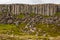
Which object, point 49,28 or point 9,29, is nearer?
point 9,29

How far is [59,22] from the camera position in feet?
582

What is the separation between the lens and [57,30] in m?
159

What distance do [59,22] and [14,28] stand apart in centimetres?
4305

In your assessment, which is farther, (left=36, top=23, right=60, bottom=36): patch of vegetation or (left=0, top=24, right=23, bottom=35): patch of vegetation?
(left=36, top=23, right=60, bottom=36): patch of vegetation

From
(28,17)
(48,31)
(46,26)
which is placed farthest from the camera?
(28,17)

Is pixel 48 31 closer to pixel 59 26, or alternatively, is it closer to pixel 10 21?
pixel 59 26

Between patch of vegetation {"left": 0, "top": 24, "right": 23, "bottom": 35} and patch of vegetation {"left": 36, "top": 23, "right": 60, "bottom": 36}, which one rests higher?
patch of vegetation {"left": 0, "top": 24, "right": 23, "bottom": 35}

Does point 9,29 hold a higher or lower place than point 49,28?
higher

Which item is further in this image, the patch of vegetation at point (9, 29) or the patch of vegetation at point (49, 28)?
the patch of vegetation at point (49, 28)

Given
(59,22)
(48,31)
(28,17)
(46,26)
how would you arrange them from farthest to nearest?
(28,17) → (59,22) → (46,26) → (48,31)

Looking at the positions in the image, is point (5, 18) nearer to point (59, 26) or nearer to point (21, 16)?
point (21, 16)

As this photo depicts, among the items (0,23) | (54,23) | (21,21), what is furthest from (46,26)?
(0,23)

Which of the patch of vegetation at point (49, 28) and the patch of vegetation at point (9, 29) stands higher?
the patch of vegetation at point (9, 29)

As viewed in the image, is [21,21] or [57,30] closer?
[57,30]
